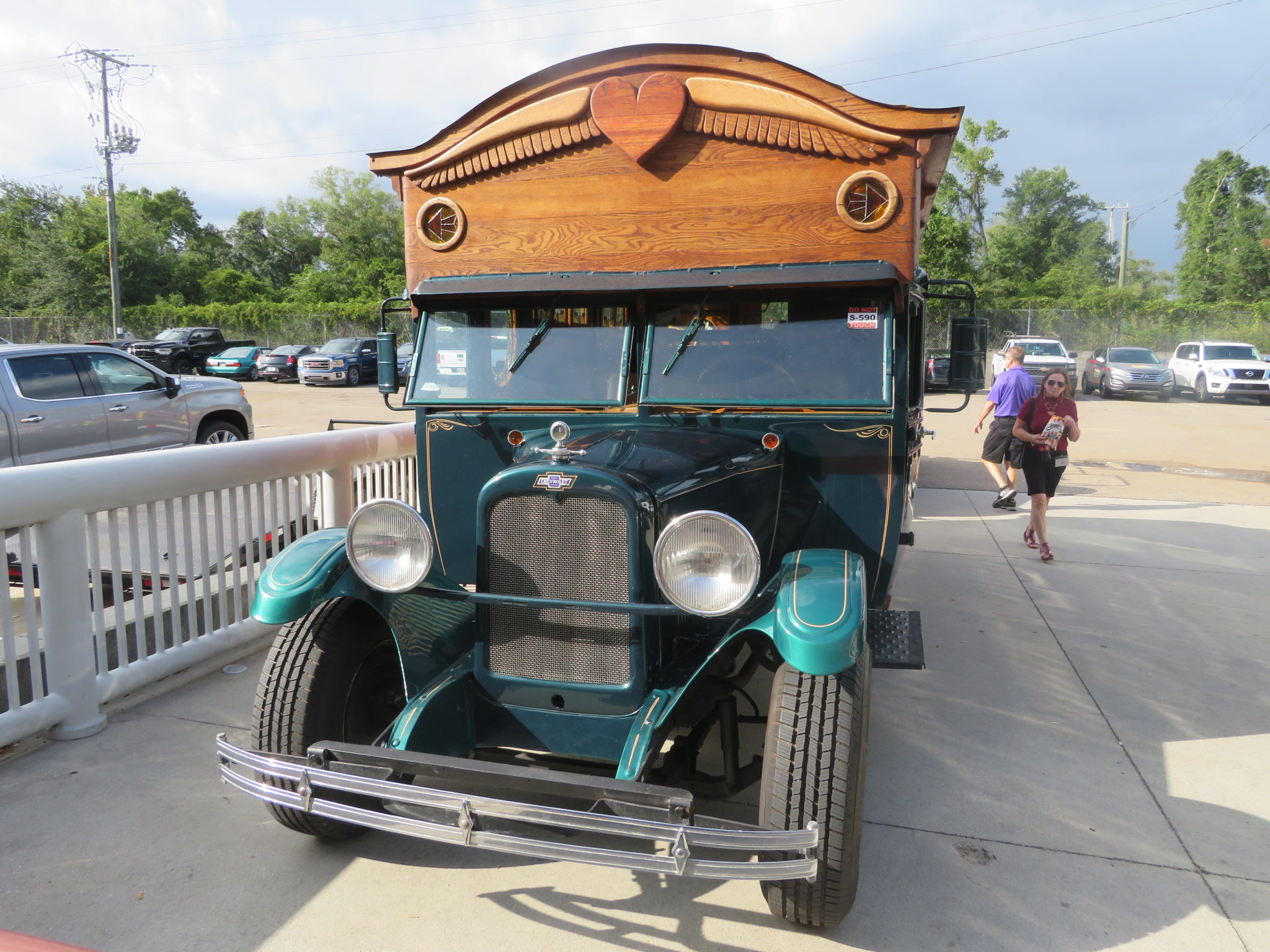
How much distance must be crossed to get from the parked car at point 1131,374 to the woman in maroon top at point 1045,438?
20.7 m

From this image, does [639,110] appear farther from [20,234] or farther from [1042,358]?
[20,234]

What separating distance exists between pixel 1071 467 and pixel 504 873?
1217cm

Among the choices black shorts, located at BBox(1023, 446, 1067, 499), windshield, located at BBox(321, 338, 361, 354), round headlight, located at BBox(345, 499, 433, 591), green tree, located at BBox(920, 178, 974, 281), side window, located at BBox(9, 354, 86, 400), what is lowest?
black shorts, located at BBox(1023, 446, 1067, 499)

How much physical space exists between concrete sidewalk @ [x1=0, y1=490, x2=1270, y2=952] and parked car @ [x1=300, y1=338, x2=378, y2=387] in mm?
25236

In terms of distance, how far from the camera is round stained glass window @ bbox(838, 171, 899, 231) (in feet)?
11.9

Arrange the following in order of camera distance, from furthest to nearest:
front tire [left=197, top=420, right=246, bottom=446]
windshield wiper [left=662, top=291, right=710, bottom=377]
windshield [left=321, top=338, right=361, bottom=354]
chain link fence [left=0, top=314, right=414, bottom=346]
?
chain link fence [left=0, top=314, right=414, bottom=346]
windshield [left=321, top=338, right=361, bottom=354]
front tire [left=197, top=420, right=246, bottom=446]
windshield wiper [left=662, top=291, right=710, bottom=377]

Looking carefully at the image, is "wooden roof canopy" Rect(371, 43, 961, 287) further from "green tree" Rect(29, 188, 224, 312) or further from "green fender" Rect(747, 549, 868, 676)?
"green tree" Rect(29, 188, 224, 312)

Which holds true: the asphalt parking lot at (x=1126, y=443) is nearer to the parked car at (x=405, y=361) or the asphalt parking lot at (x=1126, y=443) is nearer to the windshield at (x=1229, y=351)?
the parked car at (x=405, y=361)

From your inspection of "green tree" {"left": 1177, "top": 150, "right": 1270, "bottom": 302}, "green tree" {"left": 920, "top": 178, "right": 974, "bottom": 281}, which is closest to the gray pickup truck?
"green tree" {"left": 920, "top": 178, "right": 974, "bottom": 281}

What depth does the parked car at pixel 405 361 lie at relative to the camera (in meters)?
4.46

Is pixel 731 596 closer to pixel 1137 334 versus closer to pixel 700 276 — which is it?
pixel 700 276

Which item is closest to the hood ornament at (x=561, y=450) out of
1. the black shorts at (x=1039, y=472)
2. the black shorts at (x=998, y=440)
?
the black shorts at (x=1039, y=472)

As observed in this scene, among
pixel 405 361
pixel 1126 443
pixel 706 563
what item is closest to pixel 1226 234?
pixel 1126 443

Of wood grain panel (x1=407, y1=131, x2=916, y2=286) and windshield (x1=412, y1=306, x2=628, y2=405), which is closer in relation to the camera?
wood grain panel (x1=407, y1=131, x2=916, y2=286)
